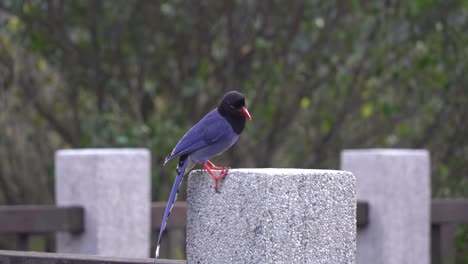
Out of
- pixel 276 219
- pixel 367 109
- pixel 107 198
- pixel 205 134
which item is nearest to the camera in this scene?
pixel 276 219

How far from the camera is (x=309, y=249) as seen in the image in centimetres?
262

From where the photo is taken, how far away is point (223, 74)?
9.07 meters

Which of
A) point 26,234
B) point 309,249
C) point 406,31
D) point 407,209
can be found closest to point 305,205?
point 309,249

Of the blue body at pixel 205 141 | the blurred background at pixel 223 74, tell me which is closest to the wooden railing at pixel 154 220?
the blue body at pixel 205 141

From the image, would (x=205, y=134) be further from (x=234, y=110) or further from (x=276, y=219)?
(x=276, y=219)

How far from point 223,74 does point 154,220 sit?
3.56m

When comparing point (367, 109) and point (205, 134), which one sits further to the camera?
point (367, 109)

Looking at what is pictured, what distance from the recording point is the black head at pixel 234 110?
3268mm

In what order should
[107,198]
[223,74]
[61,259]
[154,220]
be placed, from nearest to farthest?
[61,259]
[107,198]
[154,220]
[223,74]

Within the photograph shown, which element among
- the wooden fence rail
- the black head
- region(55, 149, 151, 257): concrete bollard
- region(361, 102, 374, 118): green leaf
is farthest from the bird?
region(361, 102, 374, 118): green leaf

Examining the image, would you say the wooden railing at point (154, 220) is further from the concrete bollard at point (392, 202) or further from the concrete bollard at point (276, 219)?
the concrete bollard at point (276, 219)

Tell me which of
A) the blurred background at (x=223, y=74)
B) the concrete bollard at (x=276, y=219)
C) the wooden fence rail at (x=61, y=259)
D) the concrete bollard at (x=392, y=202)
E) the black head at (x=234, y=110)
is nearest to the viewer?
the concrete bollard at (x=276, y=219)

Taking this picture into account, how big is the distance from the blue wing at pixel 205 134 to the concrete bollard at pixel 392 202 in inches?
93.8

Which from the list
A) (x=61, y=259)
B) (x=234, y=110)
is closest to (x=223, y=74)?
(x=234, y=110)
